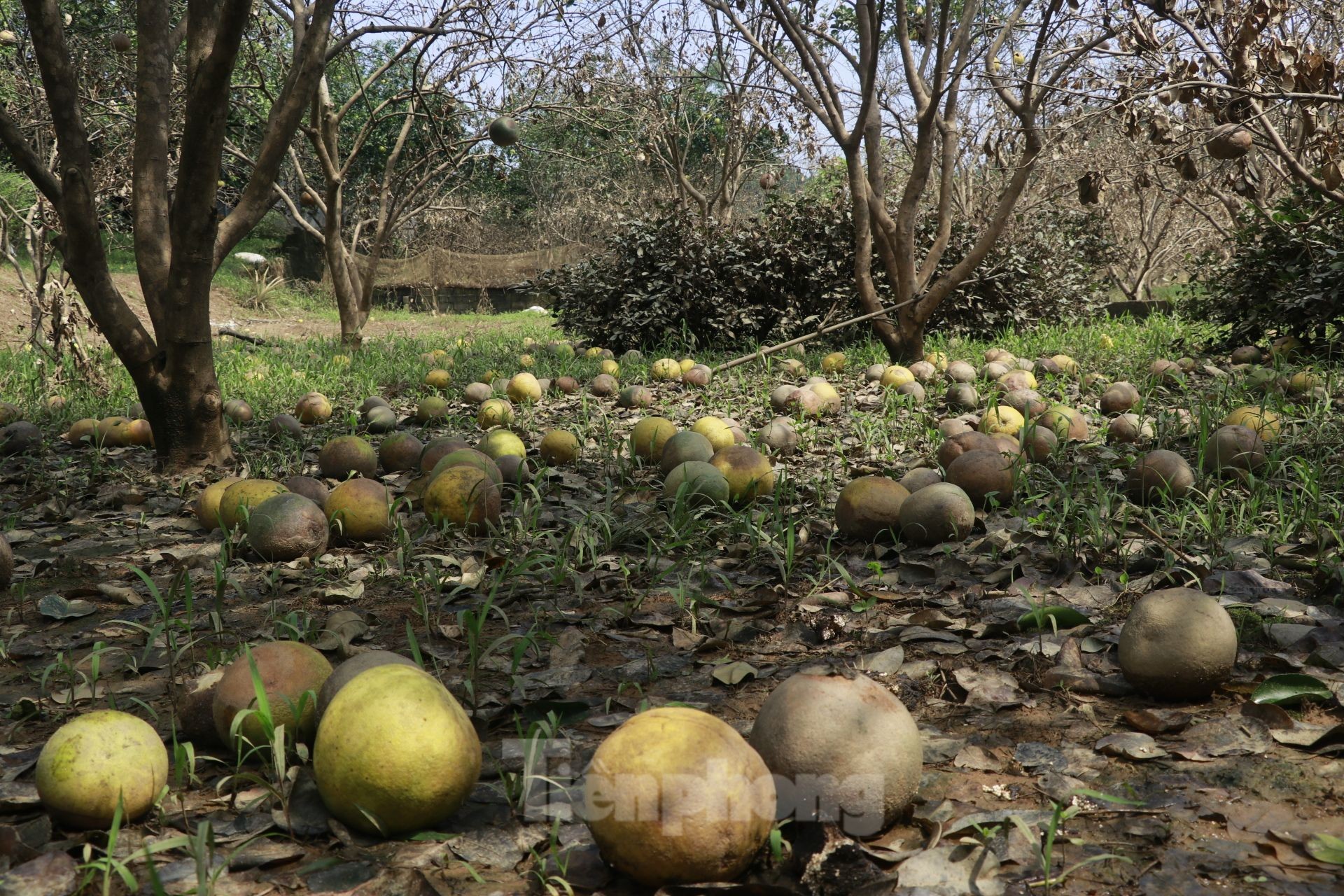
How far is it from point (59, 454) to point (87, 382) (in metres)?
2.00

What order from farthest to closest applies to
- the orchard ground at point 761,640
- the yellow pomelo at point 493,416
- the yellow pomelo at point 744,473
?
the yellow pomelo at point 493,416, the yellow pomelo at point 744,473, the orchard ground at point 761,640

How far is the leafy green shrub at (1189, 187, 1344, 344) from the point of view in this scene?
6.48 m

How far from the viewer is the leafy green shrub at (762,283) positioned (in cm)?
938

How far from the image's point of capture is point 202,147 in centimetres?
434

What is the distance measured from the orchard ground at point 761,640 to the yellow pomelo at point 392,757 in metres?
0.06

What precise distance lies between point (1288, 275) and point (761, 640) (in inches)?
239

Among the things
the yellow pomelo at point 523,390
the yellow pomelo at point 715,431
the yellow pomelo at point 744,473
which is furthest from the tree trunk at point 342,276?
the yellow pomelo at point 744,473

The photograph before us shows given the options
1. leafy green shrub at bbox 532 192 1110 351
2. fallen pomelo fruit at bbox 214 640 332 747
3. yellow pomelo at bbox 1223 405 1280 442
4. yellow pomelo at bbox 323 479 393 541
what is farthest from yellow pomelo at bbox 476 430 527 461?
leafy green shrub at bbox 532 192 1110 351

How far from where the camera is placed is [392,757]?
1.74 m

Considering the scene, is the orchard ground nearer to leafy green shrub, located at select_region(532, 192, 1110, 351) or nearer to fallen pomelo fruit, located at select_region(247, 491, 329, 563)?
fallen pomelo fruit, located at select_region(247, 491, 329, 563)

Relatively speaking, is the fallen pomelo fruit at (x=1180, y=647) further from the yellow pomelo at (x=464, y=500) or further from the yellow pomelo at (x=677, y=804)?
the yellow pomelo at (x=464, y=500)

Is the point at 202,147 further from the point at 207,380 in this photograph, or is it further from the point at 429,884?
the point at 429,884

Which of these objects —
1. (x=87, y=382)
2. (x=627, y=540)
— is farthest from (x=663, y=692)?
(x=87, y=382)

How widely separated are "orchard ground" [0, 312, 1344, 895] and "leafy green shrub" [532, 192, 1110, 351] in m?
4.07
